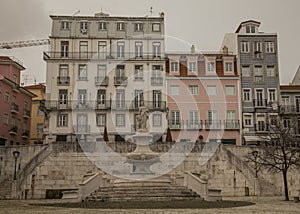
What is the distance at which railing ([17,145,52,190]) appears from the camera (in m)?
37.1

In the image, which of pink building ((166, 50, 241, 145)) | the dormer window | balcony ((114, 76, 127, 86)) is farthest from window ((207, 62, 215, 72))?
balcony ((114, 76, 127, 86))

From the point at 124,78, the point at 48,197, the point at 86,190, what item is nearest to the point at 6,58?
the point at 124,78

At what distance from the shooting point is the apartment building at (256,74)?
184ft

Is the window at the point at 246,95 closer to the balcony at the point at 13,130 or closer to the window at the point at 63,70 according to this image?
the window at the point at 63,70

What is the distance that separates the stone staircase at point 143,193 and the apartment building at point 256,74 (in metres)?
28.8

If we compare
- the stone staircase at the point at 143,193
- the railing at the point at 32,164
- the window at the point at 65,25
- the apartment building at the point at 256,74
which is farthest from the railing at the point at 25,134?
the stone staircase at the point at 143,193

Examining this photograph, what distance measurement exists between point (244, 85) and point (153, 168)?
26.0 metres

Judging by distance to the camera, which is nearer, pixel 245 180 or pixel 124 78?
pixel 245 180

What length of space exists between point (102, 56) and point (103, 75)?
7.53 ft

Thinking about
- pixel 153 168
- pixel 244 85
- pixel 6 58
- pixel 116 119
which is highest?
pixel 6 58

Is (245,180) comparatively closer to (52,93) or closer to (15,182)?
(15,182)

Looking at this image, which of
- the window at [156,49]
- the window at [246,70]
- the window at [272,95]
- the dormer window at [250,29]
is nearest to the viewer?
the window at [156,49]

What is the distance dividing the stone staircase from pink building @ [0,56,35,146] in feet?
101

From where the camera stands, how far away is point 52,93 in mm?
54531
